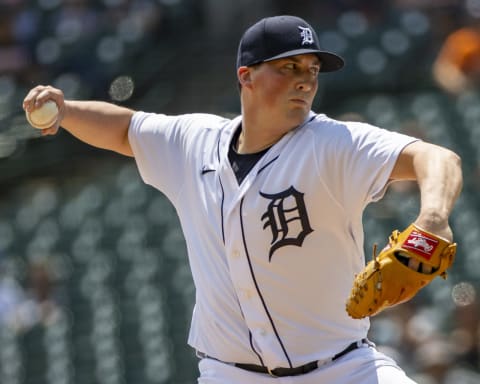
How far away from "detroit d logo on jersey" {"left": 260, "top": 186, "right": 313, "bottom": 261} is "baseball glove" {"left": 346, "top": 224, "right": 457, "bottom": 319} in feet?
1.65

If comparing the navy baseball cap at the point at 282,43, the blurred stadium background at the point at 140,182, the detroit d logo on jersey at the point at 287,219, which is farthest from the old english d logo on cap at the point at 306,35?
the blurred stadium background at the point at 140,182

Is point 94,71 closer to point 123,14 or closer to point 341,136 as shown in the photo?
point 123,14

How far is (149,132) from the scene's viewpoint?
160 inches

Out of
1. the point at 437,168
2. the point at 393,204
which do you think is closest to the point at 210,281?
the point at 437,168

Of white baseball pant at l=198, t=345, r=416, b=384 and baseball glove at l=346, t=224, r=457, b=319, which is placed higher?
baseball glove at l=346, t=224, r=457, b=319

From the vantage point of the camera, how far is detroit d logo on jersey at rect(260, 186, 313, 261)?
3.54m

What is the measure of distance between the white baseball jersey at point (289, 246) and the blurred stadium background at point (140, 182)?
9.76 feet

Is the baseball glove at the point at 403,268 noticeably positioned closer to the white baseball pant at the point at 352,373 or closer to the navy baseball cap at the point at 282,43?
the white baseball pant at the point at 352,373

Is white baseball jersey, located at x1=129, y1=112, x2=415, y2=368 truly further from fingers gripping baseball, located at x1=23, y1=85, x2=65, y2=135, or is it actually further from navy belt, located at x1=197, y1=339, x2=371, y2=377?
fingers gripping baseball, located at x1=23, y1=85, x2=65, y2=135

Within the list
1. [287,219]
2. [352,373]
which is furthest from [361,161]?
[352,373]

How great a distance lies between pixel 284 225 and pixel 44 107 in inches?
37.8

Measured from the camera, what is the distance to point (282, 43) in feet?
12.1

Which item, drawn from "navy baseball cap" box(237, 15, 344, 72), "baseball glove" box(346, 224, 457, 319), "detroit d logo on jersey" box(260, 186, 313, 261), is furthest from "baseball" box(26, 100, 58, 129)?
"baseball glove" box(346, 224, 457, 319)

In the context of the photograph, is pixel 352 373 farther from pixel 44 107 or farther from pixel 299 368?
pixel 44 107
